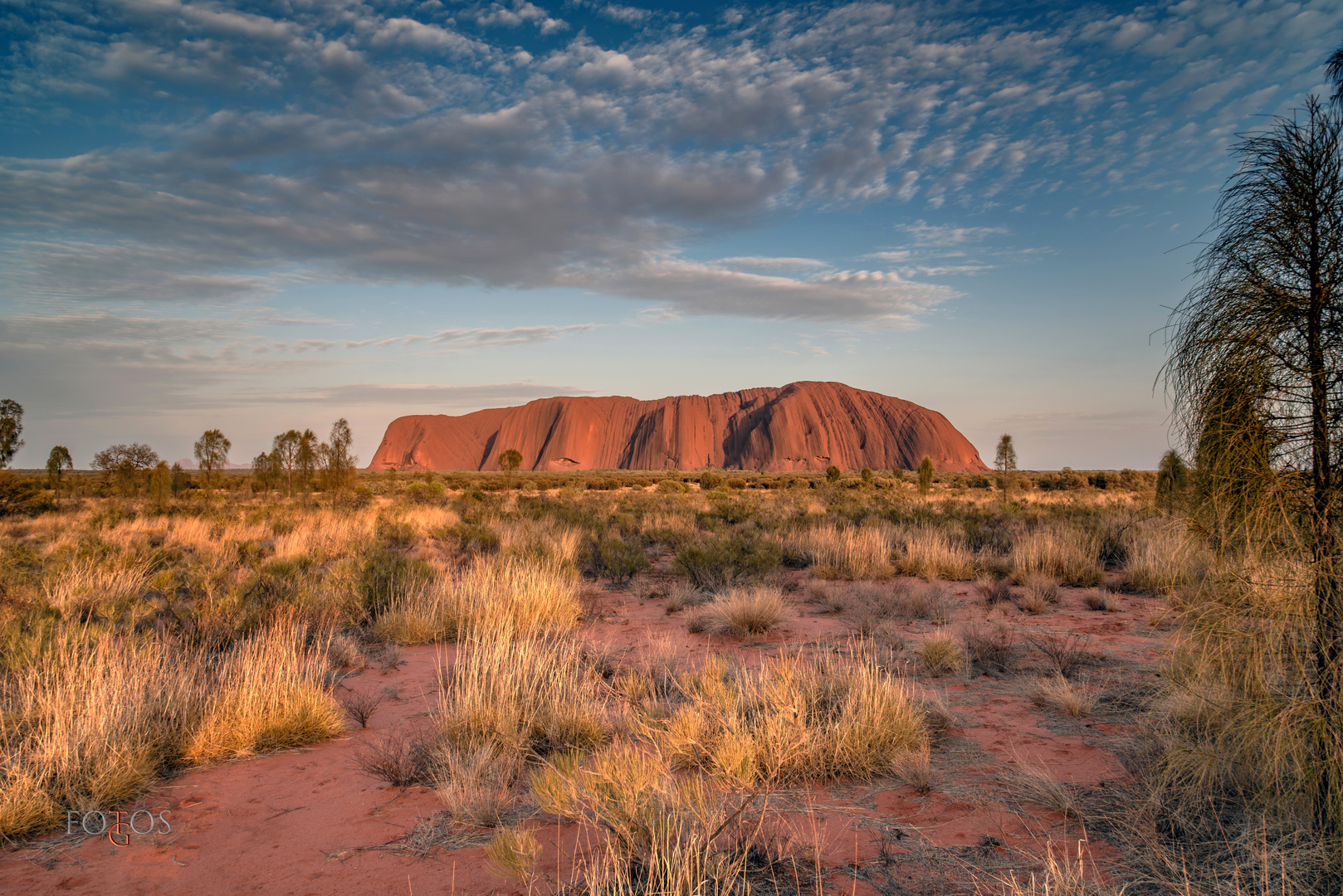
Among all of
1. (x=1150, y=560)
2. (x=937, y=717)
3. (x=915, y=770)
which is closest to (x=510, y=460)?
(x=1150, y=560)

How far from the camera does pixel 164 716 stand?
414 cm

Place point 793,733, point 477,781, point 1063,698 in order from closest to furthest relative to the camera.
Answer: point 477,781, point 793,733, point 1063,698

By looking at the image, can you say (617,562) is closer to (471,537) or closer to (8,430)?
(471,537)

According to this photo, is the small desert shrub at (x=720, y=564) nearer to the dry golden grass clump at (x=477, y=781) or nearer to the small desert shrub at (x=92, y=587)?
the dry golden grass clump at (x=477, y=781)

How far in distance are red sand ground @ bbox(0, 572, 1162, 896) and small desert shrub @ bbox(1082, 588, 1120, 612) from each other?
453 cm

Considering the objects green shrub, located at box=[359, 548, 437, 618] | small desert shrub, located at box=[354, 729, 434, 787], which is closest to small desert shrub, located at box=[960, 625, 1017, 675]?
small desert shrub, located at box=[354, 729, 434, 787]

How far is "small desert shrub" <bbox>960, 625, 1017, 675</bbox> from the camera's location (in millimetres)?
5871

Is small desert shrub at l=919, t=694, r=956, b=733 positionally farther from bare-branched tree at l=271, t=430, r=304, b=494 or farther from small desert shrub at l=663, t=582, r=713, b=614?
bare-branched tree at l=271, t=430, r=304, b=494

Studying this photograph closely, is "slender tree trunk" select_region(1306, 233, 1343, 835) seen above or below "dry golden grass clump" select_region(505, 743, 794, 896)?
above

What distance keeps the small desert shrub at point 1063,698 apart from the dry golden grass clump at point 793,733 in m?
1.25

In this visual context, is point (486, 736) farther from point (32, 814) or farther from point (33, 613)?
point (33, 613)

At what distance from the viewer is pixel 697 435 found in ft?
422

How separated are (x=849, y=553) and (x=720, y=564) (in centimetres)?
236

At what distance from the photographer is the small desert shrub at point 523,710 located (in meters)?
4.06
